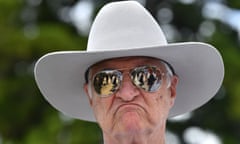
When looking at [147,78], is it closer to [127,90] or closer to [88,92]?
[127,90]

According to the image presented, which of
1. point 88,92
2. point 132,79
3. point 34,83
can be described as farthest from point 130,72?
point 34,83

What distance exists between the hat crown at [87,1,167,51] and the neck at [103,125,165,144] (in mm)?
301

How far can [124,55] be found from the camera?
9.25 ft

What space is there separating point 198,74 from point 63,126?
3.65 meters

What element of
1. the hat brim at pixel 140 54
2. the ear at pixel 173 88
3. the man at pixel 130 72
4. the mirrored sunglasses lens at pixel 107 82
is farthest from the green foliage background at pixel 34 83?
the mirrored sunglasses lens at pixel 107 82

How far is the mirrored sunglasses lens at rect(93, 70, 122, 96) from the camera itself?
9.22 feet

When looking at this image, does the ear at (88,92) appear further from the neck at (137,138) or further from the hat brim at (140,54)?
the neck at (137,138)

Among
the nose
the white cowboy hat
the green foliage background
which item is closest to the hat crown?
the white cowboy hat

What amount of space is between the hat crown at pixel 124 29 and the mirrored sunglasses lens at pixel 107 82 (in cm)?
9

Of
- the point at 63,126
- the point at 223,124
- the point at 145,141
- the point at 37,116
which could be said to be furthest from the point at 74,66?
the point at 223,124

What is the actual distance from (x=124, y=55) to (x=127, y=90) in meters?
0.12

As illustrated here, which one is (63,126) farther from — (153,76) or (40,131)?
(153,76)

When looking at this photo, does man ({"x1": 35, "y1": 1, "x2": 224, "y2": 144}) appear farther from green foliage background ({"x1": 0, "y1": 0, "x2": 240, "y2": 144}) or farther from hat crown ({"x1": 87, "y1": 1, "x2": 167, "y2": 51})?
green foliage background ({"x1": 0, "y1": 0, "x2": 240, "y2": 144})

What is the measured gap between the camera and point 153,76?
284cm
